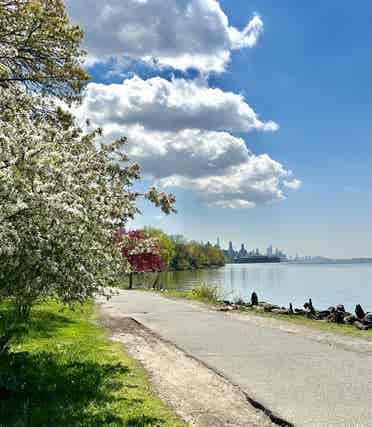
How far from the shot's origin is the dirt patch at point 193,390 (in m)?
6.41

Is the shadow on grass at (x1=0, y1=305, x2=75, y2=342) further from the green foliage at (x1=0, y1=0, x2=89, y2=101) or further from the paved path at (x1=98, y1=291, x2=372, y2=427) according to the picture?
the green foliage at (x1=0, y1=0, x2=89, y2=101)

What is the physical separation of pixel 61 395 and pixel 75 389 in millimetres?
324

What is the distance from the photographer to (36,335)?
1202cm

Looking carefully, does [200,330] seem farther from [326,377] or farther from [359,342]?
[326,377]

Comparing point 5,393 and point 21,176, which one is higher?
point 21,176

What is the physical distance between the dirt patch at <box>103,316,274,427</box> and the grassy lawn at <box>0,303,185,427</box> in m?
0.31

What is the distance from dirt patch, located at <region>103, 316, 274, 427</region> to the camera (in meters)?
6.41

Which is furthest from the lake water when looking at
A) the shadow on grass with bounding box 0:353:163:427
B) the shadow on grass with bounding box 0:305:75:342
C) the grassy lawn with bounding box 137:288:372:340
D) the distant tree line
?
the distant tree line

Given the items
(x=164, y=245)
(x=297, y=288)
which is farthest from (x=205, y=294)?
(x=164, y=245)

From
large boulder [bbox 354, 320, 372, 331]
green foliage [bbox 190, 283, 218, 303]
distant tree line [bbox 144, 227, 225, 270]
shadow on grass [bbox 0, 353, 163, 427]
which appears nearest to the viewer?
shadow on grass [bbox 0, 353, 163, 427]

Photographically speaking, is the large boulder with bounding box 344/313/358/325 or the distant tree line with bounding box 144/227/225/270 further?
the distant tree line with bounding box 144/227/225/270

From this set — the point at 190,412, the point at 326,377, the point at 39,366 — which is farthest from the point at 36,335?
the point at 326,377

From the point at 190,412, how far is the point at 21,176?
4.43 metres

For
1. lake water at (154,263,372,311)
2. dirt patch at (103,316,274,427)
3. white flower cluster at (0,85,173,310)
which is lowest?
lake water at (154,263,372,311)
